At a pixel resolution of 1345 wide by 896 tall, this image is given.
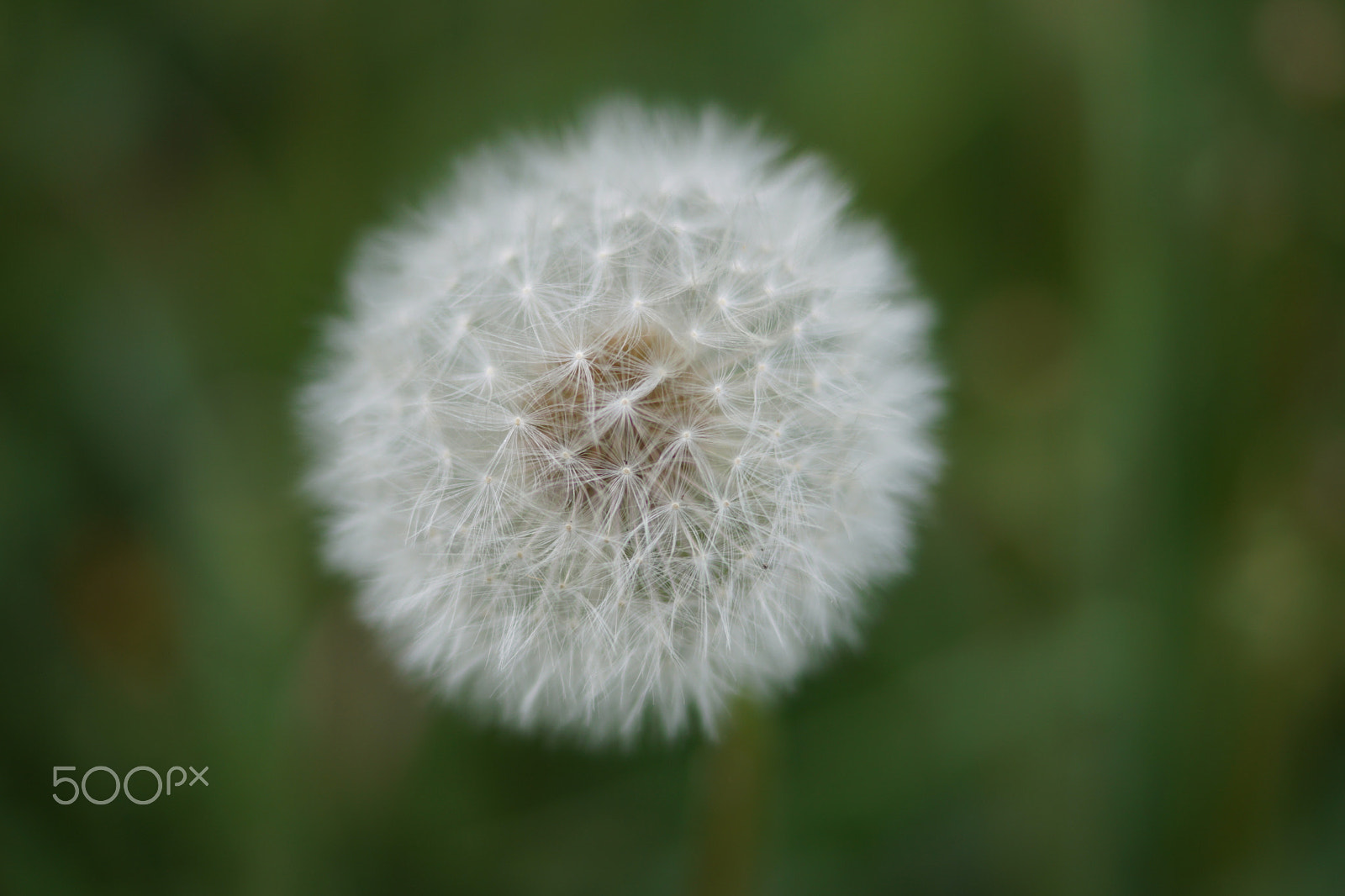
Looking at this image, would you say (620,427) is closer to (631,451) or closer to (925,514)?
(631,451)

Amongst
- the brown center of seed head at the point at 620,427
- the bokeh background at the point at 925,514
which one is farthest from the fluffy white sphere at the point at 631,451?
the bokeh background at the point at 925,514

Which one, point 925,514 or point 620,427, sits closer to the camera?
point 620,427

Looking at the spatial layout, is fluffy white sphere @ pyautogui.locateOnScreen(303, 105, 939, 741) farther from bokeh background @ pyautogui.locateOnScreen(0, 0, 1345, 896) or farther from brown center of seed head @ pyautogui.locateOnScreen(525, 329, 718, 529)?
bokeh background @ pyautogui.locateOnScreen(0, 0, 1345, 896)

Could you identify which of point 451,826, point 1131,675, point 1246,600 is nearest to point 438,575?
point 451,826

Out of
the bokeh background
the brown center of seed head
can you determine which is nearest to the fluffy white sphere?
the brown center of seed head

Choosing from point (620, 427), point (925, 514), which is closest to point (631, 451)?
point (620, 427)

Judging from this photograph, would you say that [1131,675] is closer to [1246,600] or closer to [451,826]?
[1246,600]

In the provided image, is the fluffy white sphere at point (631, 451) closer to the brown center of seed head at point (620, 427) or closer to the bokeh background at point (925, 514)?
the brown center of seed head at point (620, 427)
